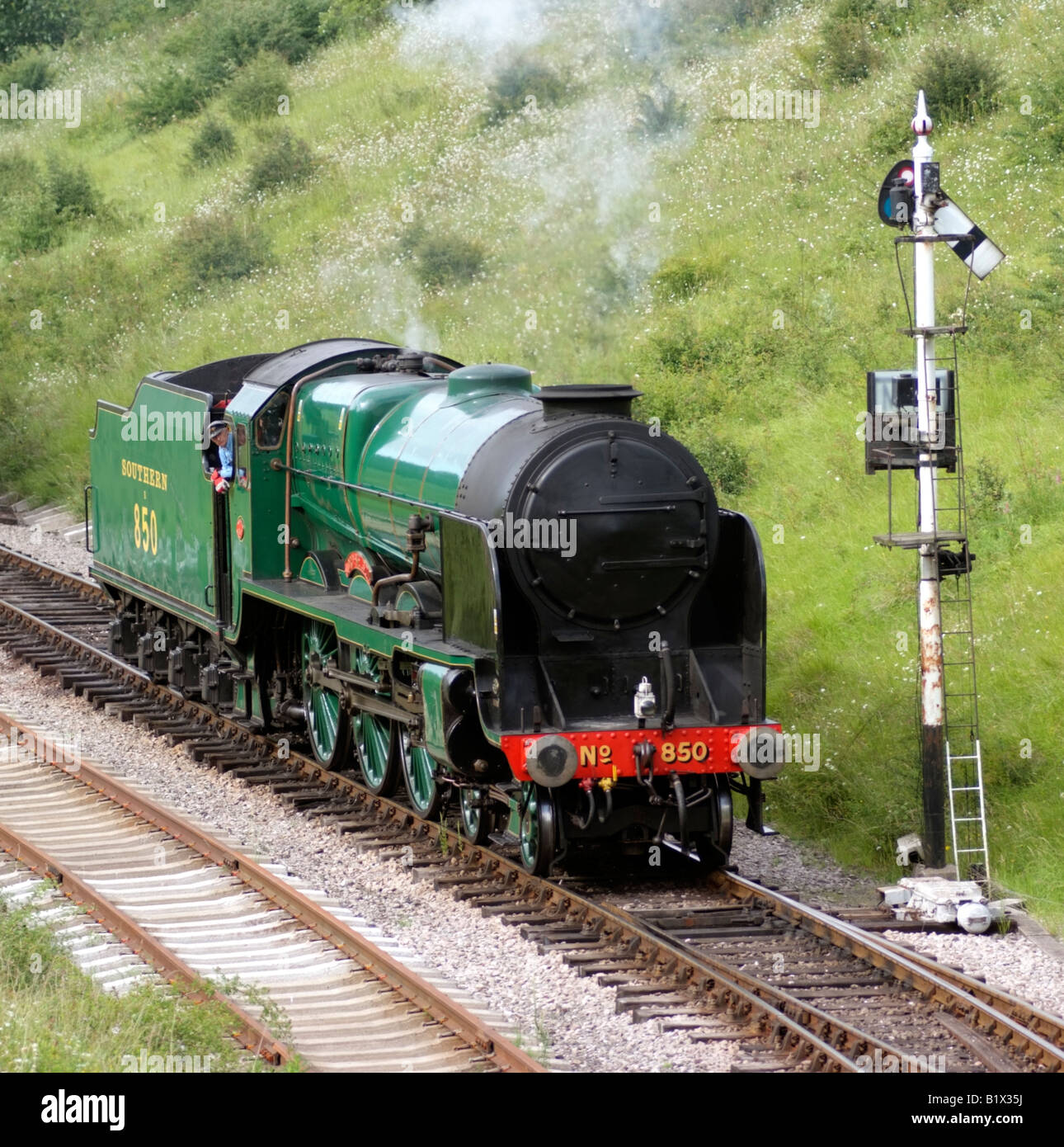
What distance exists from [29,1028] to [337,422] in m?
6.13

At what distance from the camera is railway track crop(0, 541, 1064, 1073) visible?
7.25 metres

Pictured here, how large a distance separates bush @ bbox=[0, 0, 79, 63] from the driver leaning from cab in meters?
37.4

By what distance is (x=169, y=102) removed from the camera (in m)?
39.3

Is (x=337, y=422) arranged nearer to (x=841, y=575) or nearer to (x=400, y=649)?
(x=400, y=649)

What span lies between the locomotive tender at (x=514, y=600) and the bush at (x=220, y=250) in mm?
18506

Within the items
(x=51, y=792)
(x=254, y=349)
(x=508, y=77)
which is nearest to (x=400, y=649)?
(x=51, y=792)

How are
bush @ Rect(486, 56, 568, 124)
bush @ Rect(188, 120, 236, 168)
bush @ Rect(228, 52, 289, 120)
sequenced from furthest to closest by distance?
bush @ Rect(228, 52, 289, 120), bush @ Rect(188, 120, 236, 168), bush @ Rect(486, 56, 568, 124)

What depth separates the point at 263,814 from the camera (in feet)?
39.2

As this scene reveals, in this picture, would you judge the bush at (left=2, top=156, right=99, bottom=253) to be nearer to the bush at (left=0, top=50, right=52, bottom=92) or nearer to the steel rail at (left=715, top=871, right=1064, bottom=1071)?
the bush at (left=0, top=50, right=52, bottom=92)

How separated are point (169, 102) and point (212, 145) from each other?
4.28 m

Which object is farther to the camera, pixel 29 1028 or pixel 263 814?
pixel 263 814

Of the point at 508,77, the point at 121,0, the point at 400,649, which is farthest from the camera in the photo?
the point at 121,0

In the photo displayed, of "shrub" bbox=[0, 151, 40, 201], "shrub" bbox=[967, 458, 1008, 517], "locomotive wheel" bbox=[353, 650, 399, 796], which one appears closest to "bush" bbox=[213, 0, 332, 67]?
"shrub" bbox=[0, 151, 40, 201]

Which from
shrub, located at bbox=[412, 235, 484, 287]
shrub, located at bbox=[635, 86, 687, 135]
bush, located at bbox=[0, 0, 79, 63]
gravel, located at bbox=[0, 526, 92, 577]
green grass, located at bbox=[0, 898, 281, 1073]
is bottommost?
green grass, located at bbox=[0, 898, 281, 1073]
